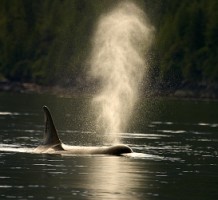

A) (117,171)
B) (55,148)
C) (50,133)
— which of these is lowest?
(117,171)

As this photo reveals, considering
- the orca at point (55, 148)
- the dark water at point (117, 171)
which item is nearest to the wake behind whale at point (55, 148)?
the orca at point (55, 148)

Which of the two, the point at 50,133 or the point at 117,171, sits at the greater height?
the point at 50,133

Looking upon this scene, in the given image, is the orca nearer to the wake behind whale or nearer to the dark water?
the wake behind whale

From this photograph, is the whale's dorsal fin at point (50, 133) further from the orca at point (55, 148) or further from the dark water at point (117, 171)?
the dark water at point (117, 171)

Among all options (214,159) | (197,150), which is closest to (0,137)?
(197,150)

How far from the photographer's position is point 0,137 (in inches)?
2640

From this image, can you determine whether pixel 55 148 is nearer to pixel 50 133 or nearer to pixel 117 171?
pixel 50 133

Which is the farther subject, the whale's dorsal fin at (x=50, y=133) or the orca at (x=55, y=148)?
the whale's dorsal fin at (x=50, y=133)

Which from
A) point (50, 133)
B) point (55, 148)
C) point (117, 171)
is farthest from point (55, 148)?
point (117, 171)

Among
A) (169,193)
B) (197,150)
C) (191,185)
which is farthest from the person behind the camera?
(197,150)

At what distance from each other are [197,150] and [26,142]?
1024cm

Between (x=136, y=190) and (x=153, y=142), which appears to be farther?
(x=153, y=142)

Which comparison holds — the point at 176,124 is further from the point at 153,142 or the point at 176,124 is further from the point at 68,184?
the point at 68,184

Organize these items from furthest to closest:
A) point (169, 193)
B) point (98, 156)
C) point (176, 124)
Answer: point (176, 124), point (98, 156), point (169, 193)
